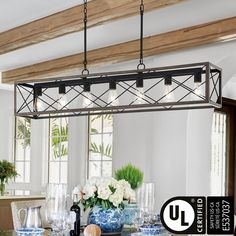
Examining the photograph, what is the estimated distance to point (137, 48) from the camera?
512 cm

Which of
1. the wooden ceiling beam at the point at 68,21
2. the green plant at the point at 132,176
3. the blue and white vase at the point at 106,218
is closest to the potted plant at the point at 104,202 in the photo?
the blue and white vase at the point at 106,218

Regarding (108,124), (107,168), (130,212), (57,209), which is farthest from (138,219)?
(108,124)

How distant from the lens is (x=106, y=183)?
9.98 ft

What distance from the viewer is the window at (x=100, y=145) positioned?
665cm

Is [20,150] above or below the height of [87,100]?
below

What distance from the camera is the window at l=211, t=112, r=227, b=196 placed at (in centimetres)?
654

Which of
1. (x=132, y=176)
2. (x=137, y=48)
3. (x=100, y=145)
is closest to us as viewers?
(x=132, y=176)

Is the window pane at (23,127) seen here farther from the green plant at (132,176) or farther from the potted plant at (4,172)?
the green plant at (132,176)

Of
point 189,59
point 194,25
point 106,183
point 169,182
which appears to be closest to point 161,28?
point 194,25

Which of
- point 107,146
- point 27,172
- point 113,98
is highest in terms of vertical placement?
point 113,98

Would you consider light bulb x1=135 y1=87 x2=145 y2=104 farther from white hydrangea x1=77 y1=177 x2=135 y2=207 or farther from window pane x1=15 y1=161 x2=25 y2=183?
window pane x1=15 y1=161 x2=25 y2=183

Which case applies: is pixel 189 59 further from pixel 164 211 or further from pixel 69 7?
pixel 164 211

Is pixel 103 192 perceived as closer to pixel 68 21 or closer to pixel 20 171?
pixel 68 21

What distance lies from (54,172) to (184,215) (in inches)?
258
